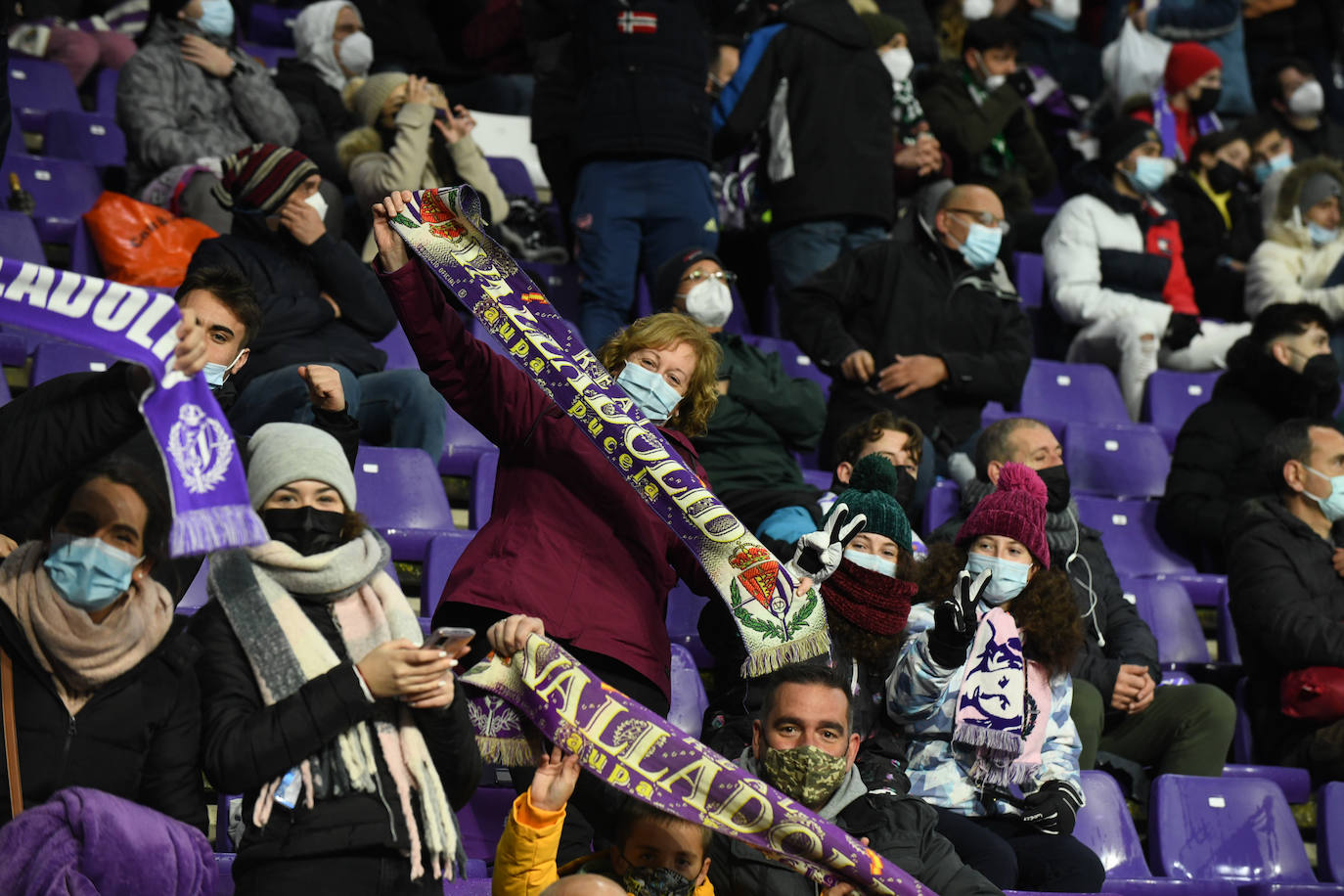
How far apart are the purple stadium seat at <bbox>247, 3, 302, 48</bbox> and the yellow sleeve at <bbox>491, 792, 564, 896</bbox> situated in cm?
631

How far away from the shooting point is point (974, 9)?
8.70 m

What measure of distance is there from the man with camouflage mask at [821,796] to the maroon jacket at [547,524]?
0.24 m

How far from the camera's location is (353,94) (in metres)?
7.06

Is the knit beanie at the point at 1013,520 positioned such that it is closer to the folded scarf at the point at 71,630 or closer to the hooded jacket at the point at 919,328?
the hooded jacket at the point at 919,328

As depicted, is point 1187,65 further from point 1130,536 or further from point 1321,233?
point 1130,536

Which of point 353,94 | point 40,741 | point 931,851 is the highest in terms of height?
point 40,741

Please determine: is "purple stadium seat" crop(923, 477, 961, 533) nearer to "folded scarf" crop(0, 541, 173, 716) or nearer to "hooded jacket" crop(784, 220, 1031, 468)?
"hooded jacket" crop(784, 220, 1031, 468)

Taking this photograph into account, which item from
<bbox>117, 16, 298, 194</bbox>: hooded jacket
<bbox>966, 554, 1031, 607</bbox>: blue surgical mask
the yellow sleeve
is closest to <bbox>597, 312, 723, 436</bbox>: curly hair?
<bbox>966, 554, 1031, 607</bbox>: blue surgical mask

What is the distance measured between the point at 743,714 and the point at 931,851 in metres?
0.62

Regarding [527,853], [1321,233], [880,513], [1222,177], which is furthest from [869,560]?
[1222,177]

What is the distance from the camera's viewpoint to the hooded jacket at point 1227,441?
5.64 m

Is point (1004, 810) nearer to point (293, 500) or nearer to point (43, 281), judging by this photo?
point (293, 500)

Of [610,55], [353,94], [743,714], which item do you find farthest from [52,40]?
[743,714]

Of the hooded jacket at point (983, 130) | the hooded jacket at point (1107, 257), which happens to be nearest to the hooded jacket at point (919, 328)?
the hooded jacket at point (1107, 257)
